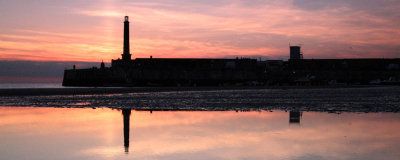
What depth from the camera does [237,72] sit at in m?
86.8

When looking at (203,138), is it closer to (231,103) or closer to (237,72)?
(231,103)

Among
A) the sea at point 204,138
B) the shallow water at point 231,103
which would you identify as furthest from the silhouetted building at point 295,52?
the sea at point 204,138

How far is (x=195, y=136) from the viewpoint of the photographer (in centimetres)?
1034

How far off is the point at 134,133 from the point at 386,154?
19.0 feet

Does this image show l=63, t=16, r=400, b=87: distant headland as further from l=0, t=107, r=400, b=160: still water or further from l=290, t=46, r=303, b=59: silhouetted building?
l=0, t=107, r=400, b=160: still water

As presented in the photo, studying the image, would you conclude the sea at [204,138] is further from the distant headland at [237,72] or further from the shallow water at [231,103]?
the distant headland at [237,72]

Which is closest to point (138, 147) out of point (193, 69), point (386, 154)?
point (386, 154)

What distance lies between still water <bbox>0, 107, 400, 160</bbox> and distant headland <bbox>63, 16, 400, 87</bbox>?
Answer: 67.6m

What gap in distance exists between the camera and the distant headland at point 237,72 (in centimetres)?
8362

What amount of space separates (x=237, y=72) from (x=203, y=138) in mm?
77238

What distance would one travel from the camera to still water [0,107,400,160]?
7945 millimetres

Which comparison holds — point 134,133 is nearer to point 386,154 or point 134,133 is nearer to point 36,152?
point 36,152

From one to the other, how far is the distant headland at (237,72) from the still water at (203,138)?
222 ft

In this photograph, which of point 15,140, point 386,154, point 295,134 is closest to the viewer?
point 386,154
